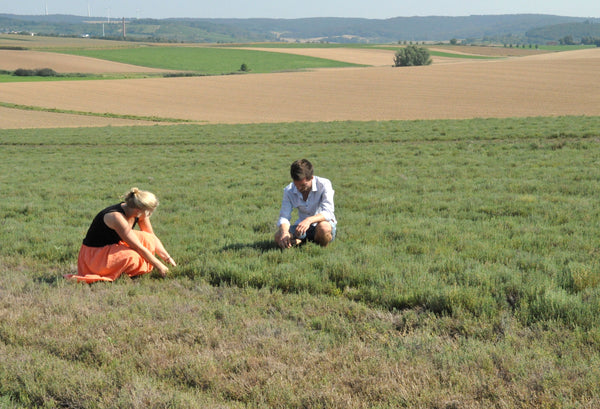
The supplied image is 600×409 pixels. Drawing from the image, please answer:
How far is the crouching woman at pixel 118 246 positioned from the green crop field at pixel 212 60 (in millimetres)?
99222

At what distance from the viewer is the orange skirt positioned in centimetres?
650

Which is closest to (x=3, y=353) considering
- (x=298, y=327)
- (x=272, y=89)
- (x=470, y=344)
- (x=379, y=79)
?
(x=298, y=327)

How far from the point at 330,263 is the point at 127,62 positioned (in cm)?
11718

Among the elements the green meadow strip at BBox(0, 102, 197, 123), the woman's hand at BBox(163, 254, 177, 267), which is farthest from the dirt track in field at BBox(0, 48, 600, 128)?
the woman's hand at BBox(163, 254, 177, 267)

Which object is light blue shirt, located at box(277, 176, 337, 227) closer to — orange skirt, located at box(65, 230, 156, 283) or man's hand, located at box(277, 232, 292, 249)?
man's hand, located at box(277, 232, 292, 249)

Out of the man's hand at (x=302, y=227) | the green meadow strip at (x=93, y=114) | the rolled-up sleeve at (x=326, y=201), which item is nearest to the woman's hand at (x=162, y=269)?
the man's hand at (x=302, y=227)

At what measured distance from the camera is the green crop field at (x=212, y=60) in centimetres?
11075

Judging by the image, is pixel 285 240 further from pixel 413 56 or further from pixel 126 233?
pixel 413 56

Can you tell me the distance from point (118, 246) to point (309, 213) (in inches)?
99.3

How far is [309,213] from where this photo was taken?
7.50 meters

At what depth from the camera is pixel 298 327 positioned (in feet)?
16.0

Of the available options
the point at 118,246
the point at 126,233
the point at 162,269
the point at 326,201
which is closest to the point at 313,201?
the point at 326,201

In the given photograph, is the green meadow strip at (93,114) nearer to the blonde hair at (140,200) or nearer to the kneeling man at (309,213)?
the kneeling man at (309,213)

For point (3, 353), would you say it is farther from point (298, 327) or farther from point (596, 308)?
point (596, 308)
